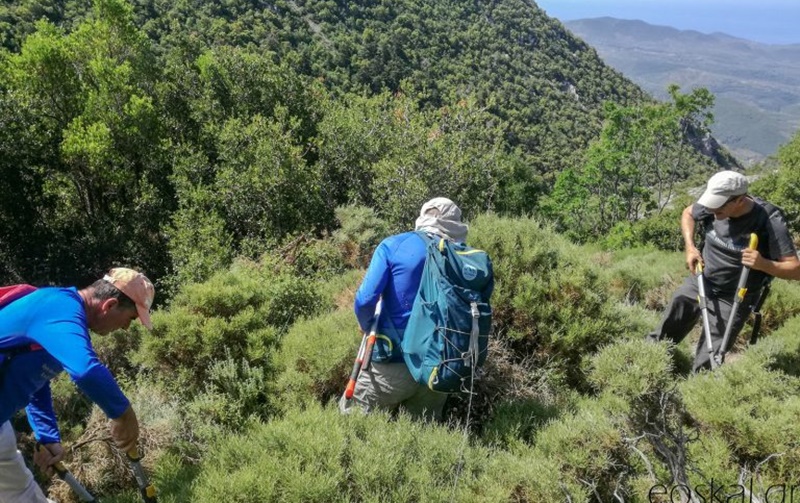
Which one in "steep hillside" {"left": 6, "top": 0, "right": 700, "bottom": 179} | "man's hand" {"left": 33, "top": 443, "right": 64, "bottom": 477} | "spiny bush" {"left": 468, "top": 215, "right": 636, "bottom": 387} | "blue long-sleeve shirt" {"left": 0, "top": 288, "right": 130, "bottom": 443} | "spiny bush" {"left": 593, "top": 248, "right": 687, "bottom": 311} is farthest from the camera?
"steep hillside" {"left": 6, "top": 0, "right": 700, "bottom": 179}

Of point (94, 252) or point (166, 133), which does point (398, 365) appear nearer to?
point (94, 252)

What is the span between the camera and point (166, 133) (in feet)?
49.0

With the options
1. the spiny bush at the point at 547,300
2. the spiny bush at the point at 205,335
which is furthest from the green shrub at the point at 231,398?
the spiny bush at the point at 547,300

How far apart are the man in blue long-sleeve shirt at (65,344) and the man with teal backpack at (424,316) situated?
4.92 ft

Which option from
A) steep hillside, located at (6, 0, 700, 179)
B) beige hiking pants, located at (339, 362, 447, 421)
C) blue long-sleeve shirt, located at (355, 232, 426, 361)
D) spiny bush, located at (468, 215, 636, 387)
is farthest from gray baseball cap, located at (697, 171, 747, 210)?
steep hillside, located at (6, 0, 700, 179)

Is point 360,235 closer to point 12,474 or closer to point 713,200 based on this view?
point 713,200

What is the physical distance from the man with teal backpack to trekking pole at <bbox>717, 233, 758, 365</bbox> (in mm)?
2384

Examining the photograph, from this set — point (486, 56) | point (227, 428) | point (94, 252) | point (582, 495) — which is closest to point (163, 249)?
point (94, 252)

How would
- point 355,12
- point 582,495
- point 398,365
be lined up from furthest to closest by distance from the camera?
point 355,12
point 398,365
point 582,495

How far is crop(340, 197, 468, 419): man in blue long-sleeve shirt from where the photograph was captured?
11.6 feet

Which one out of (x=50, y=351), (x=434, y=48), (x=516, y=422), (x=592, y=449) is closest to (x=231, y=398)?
(x=50, y=351)

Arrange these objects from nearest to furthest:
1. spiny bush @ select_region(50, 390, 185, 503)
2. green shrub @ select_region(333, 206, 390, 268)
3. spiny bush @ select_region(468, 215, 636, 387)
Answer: spiny bush @ select_region(50, 390, 185, 503) < spiny bush @ select_region(468, 215, 636, 387) < green shrub @ select_region(333, 206, 390, 268)

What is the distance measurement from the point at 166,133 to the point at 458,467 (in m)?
14.7

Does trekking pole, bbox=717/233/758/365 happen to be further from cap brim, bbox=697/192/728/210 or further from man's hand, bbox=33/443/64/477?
man's hand, bbox=33/443/64/477
